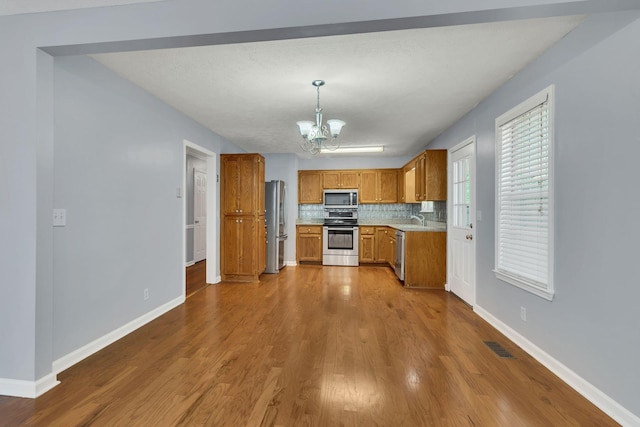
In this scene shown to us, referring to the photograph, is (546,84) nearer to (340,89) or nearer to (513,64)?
(513,64)

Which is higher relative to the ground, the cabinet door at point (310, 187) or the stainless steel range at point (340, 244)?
the cabinet door at point (310, 187)

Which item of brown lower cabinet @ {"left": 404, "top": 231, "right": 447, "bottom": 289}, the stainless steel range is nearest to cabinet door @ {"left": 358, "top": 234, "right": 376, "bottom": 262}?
the stainless steel range

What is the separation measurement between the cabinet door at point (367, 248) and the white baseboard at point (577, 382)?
3590mm

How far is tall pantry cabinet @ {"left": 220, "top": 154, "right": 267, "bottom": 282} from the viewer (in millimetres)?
4879

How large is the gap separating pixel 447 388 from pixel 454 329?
3.70ft

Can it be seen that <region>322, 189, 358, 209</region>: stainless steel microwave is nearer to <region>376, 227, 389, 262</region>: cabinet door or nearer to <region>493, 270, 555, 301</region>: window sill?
<region>376, 227, 389, 262</region>: cabinet door

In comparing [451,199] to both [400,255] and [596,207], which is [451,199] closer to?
[400,255]

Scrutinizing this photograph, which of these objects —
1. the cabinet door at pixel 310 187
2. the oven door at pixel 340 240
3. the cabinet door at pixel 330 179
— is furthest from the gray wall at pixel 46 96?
the cabinet door at pixel 310 187

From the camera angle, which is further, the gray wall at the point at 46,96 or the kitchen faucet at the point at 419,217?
the kitchen faucet at the point at 419,217

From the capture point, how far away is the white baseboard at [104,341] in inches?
86.7

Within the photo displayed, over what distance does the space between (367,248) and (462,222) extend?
2661mm

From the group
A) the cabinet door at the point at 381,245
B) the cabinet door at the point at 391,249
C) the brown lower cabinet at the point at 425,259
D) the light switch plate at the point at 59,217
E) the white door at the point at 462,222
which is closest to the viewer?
the light switch plate at the point at 59,217

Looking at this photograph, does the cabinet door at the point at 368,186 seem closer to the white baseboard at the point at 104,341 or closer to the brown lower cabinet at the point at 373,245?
the brown lower cabinet at the point at 373,245

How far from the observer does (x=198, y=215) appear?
7.05 metres
